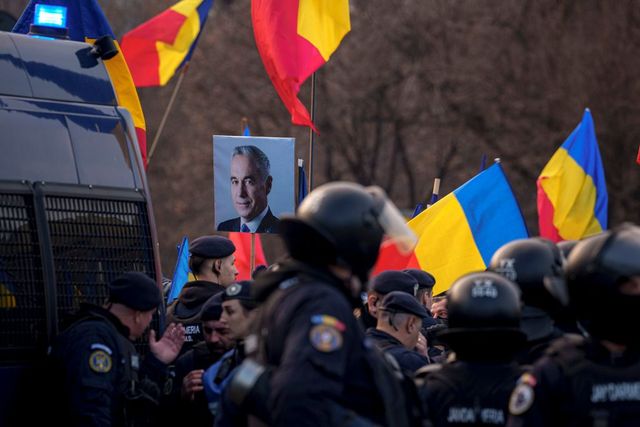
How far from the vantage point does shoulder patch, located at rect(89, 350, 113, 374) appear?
6.61 meters

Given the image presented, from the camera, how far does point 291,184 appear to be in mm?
11078

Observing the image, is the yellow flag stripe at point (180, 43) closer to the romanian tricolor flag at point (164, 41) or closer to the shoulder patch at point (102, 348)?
the romanian tricolor flag at point (164, 41)

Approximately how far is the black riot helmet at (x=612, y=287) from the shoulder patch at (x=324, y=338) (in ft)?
2.91

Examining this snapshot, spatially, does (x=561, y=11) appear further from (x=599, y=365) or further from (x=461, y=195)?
(x=599, y=365)

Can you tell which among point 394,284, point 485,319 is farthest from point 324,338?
point 394,284

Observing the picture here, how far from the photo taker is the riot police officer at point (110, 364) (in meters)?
6.58

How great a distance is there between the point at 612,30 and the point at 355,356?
84.1 ft

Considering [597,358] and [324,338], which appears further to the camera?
[597,358]

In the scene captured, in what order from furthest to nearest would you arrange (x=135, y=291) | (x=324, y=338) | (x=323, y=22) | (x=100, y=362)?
(x=323, y=22) < (x=135, y=291) < (x=100, y=362) < (x=324, y=338)

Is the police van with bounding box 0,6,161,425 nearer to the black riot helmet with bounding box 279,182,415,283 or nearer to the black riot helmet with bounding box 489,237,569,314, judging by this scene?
the black riot helmet with bounding box 489,237,569,314

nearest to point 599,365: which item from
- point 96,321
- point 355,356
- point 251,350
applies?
point 355,356

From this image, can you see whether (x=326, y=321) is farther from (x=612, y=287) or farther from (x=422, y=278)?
(x=422, y=278)

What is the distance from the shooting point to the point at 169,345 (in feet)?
24.2

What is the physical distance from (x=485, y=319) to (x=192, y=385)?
2.48 meters
